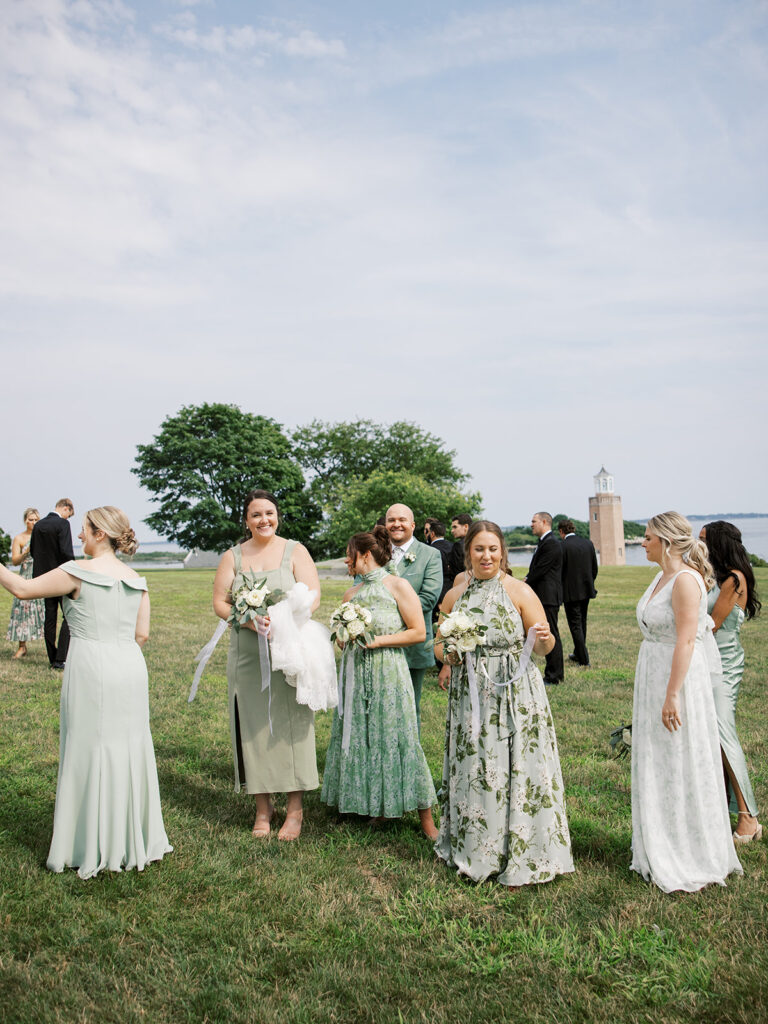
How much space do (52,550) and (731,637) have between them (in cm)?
935

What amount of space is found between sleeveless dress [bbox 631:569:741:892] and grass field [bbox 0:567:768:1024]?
14 cm

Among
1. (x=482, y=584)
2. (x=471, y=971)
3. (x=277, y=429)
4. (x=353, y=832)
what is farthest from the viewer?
(x=277, y=429)

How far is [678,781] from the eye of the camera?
4707mm

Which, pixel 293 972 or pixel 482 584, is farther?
pixel 482 584

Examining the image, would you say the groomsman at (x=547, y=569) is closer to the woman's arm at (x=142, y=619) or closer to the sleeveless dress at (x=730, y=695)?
the sleeveless dress at (x=730, y=695)

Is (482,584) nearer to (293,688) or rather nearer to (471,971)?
(293,688)

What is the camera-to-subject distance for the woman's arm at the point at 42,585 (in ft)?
14.9

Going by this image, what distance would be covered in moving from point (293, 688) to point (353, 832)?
3.79 ft

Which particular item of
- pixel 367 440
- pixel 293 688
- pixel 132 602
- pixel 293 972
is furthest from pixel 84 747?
pixel 367 440

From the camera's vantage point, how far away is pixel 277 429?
5922 cm

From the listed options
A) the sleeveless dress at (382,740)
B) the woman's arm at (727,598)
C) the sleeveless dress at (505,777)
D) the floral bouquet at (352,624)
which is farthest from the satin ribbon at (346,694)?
the woman's arm at (727,598)

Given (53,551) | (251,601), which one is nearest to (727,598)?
(251,601)

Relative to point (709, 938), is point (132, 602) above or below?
above

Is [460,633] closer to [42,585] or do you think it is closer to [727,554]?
[727,554]
